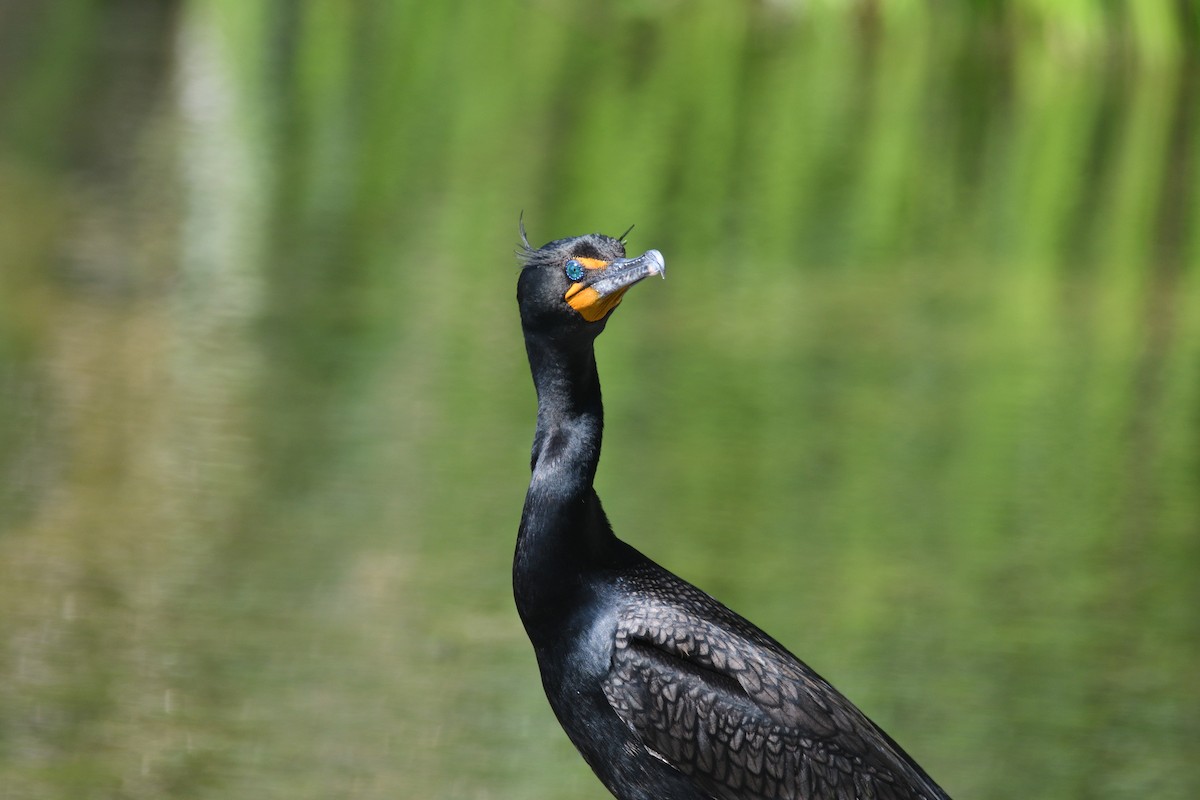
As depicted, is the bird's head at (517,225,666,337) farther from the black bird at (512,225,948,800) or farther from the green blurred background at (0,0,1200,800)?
the green blurred background at (0,0,1200,800)

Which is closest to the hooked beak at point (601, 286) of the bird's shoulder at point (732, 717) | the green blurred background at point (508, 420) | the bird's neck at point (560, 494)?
the bird's neck at point (560, 494)

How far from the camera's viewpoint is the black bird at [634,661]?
3.80m

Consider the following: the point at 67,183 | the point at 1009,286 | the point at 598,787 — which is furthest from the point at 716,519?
the point at 67,183

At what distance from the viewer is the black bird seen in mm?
3801

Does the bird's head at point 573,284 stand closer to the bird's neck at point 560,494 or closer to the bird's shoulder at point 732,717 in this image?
the bird's neck at point 560,494

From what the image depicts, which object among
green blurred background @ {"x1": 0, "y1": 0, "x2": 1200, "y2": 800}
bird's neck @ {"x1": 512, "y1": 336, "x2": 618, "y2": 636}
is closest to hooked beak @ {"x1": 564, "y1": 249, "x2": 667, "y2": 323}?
bird's neck @ {"x1": 512, "y1": 336, "x2": 618, "y2": 636}

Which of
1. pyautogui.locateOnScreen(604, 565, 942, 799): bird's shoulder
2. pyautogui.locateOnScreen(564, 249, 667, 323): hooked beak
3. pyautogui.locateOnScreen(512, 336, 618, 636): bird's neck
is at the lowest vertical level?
pyautogui.locateOnScreen(604, 565, 942, 799): bird's shoulder

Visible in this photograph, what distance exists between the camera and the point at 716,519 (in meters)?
7.14

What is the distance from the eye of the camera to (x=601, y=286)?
382 centimetres

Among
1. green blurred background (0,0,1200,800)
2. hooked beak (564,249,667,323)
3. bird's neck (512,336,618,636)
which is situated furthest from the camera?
green blurred background (0,0,1200,800)

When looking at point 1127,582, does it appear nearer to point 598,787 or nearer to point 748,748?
point 598,787

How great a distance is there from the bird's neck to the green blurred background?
138 centimetres

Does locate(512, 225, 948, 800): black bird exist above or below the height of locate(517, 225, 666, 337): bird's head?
below

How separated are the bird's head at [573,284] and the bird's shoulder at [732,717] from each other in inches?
22.1
